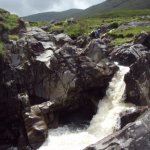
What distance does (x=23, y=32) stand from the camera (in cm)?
6328

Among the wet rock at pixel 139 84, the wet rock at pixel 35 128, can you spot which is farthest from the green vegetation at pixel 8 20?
the wet rock at pixel 139 84

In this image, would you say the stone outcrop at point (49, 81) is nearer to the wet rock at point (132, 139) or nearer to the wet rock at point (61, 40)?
the wet rock at point (61, 40)

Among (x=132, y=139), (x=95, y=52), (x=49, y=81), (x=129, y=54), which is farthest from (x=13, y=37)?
(x=132, y=139)

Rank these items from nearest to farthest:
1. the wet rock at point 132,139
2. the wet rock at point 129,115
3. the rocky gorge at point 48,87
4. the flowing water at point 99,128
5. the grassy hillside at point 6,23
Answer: the wet rock at point 132,139 → the wet rock at point 129,115 → the flowing water at point 99,128 → the rocky gorge at point 48,87 → the grassy hillside at point 6,23

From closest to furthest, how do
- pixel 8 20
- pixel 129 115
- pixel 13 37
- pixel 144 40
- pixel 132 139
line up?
pixel 132 139 < pixel 129 115 < pixel 13 37 < pixel 8 20 < pixel 144 40

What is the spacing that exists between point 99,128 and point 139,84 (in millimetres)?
8650

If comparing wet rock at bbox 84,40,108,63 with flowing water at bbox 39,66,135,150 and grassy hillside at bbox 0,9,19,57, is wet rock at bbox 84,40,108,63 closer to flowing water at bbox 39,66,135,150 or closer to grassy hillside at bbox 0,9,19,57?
flowing water at bbox 39,66,135,150

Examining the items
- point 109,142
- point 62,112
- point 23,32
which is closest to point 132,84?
point 62,112

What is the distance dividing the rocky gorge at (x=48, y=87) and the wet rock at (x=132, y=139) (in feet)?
81.7

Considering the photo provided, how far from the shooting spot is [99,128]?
49156 millimetres

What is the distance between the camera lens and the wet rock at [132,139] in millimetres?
19641

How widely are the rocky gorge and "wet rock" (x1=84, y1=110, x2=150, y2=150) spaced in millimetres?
24912

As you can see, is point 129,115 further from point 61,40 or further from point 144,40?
point 144,40

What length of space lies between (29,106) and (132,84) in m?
13.7
